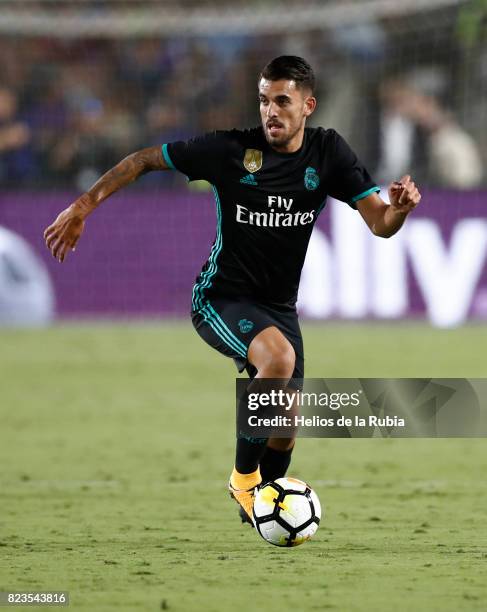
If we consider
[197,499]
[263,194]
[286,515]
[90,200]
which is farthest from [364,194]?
[197,499]

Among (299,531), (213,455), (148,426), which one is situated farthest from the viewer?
(148,426)

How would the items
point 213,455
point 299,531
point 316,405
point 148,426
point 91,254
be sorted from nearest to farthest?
1. point 299,531
2. point 316,405
3. point 213,455
4. point 148,426
5. point 91,254

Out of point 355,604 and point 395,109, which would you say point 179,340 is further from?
point 355,604

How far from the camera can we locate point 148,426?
379 inches

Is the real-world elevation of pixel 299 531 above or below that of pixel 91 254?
below

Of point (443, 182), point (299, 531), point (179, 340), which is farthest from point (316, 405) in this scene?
point (443, 182)

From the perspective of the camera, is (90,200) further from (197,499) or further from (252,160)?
(197,499)

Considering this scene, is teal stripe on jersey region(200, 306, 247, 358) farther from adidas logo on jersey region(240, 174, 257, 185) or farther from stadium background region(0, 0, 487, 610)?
stadium background region(0, 0, 487, 610)

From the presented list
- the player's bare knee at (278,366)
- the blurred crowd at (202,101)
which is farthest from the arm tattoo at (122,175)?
the blurred crowd at (202,101)

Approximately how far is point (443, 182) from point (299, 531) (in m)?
Answer: 12.2

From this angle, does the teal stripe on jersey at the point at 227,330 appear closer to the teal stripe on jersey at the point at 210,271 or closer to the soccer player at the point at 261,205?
the soccer player at the point at 261,205

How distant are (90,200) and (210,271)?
728mm

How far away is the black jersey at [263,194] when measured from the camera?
5.89 metres

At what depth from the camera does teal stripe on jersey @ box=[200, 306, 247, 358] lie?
581cm
